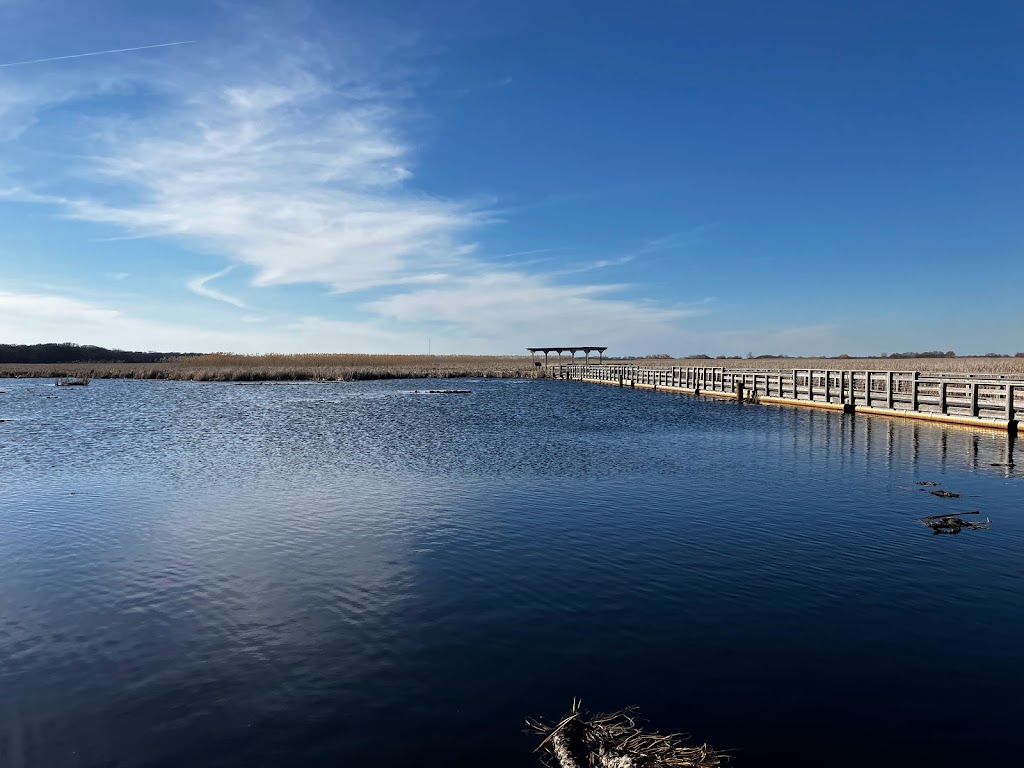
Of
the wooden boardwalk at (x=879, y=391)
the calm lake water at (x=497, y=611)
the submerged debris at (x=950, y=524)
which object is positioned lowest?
the calm lake water at (x=497, y=611)

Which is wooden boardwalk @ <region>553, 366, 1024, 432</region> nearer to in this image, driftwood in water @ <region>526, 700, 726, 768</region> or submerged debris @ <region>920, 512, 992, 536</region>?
submerged debris @ <region>920, 512, 992, 536</region>

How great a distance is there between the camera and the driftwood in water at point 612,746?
15.4ft

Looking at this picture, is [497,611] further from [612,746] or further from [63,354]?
[63,354]

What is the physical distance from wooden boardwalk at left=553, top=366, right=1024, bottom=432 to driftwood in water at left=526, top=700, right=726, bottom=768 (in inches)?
930

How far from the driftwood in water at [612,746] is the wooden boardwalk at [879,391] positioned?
2362 cm

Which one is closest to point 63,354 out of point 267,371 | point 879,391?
point 267,371

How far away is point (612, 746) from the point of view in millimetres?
4871

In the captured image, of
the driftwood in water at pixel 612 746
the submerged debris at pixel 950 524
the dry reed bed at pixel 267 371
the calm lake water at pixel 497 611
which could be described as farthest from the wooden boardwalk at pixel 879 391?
the dry reed bed at pixel 267 371

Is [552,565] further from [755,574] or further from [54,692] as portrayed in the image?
[54,692]

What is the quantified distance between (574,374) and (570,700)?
75.5 m

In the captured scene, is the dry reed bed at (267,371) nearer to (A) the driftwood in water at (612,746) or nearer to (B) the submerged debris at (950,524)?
(B) the submerged debris at (950,524)

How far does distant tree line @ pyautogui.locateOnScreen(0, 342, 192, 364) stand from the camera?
142m

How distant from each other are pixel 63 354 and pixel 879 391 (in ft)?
537

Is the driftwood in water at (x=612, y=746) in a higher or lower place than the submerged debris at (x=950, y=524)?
lower
